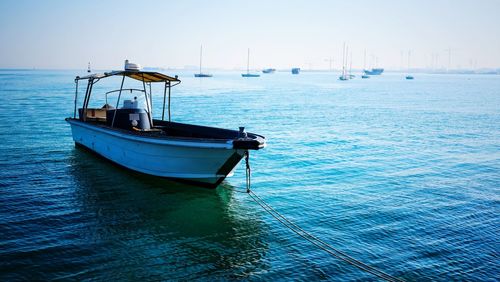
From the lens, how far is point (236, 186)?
14562 mm

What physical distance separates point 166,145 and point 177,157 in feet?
1.64

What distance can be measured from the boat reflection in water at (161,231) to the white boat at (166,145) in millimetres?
675

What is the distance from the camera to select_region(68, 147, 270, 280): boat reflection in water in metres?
8.24

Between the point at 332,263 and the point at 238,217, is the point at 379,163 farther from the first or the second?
the point at 332,263

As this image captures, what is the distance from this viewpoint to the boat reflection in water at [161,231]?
8.24 meters

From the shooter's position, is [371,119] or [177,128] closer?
[177,128]

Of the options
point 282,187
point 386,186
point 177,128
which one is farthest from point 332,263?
point 177,128

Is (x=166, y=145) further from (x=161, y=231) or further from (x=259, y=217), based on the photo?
(x=259, y=217)

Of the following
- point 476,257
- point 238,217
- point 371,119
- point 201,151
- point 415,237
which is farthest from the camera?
point 371,119

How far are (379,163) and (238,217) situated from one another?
9630 mm

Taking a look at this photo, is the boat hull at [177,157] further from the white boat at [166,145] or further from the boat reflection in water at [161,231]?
the boat reflection in water at [161,231]

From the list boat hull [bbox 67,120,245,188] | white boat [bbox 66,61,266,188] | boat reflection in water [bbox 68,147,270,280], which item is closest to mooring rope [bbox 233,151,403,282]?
boat reflection in water [bbox 68,147,270,280]

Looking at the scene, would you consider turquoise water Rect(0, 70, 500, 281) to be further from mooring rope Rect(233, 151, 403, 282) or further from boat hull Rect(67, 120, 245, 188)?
boat hull Rect(67, 120, 245, 188)

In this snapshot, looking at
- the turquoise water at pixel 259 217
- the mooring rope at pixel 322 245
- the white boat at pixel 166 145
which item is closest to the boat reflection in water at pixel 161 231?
the turquoise water at pixel 259 217
